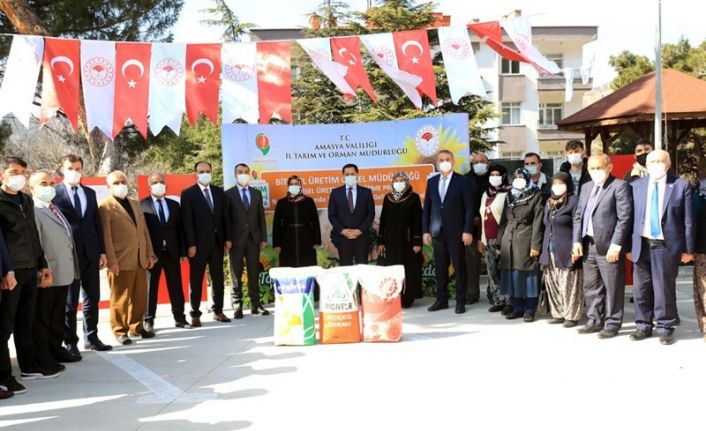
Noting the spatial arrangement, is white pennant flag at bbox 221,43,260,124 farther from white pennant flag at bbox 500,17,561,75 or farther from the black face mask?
the black face mask

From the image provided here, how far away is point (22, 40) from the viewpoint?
24.8ft

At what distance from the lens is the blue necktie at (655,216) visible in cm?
623

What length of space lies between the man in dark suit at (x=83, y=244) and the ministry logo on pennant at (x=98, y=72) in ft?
5.13

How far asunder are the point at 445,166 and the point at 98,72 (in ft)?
14.2

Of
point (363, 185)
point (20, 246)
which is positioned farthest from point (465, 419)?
point (363, 185)

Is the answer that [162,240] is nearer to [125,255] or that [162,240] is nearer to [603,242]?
[125,255]

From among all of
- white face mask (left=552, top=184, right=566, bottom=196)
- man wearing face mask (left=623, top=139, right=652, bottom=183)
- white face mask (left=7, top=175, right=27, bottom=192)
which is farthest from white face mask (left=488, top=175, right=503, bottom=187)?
white face mask (left=7, top=175, right=27, bottom=192)

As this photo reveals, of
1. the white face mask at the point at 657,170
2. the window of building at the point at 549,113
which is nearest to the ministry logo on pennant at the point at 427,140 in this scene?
the white face mask at the point at 657,170

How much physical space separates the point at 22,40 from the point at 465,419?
21.4 ft

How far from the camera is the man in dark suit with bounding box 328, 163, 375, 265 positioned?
8.54 meters

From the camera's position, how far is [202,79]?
8031mm

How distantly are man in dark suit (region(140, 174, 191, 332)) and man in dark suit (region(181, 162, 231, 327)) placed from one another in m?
0.12

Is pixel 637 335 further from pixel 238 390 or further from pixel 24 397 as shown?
pixel 24 397

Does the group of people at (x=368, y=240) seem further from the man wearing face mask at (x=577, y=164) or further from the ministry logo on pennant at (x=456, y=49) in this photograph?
the ministry logo on pennant at (x=456, y=49)
